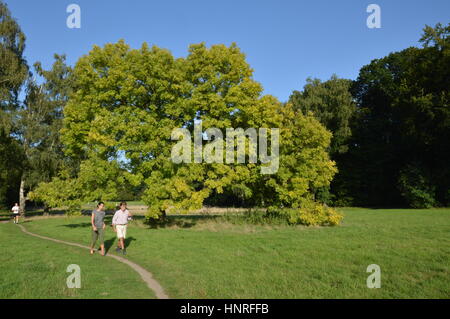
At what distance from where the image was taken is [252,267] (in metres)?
10.8

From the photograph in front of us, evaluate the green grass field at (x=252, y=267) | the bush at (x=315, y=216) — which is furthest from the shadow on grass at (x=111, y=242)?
the bush at (x=315, y=216)

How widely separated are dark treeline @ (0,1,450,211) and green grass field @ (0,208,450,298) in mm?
11821

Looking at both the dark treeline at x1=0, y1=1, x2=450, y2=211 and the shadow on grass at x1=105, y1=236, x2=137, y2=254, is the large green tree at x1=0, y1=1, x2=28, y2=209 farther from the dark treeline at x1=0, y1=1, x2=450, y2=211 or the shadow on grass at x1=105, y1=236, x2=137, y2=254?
the shadow on grass at x1=105, y1=236, x2=137, y2=254

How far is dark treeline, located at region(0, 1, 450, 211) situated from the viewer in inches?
1442

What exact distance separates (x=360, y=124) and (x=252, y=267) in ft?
174

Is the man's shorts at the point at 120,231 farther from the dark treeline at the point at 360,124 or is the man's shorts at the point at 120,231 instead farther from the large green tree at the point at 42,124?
the large green tree at the point at 42,124

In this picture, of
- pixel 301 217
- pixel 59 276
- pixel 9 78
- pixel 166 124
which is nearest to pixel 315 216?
pixel 301 217

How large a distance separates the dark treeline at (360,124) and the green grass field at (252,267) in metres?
11.8

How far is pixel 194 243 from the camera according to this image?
52.8ft

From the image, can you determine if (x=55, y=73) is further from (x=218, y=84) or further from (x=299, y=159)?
(x=299, y=159)

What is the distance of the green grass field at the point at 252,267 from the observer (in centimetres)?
816

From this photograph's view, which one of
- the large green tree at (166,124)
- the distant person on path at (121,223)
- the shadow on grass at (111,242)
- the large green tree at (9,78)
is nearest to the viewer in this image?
the distant person on path at (121,223)

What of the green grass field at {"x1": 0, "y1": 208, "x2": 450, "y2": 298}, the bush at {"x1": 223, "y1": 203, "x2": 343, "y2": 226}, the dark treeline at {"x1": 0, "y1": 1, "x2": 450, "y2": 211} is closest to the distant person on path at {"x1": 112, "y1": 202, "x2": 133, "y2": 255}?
the green grass field at {"x1": 0, "y1": 208, "x2": 450, "y2": 298}
